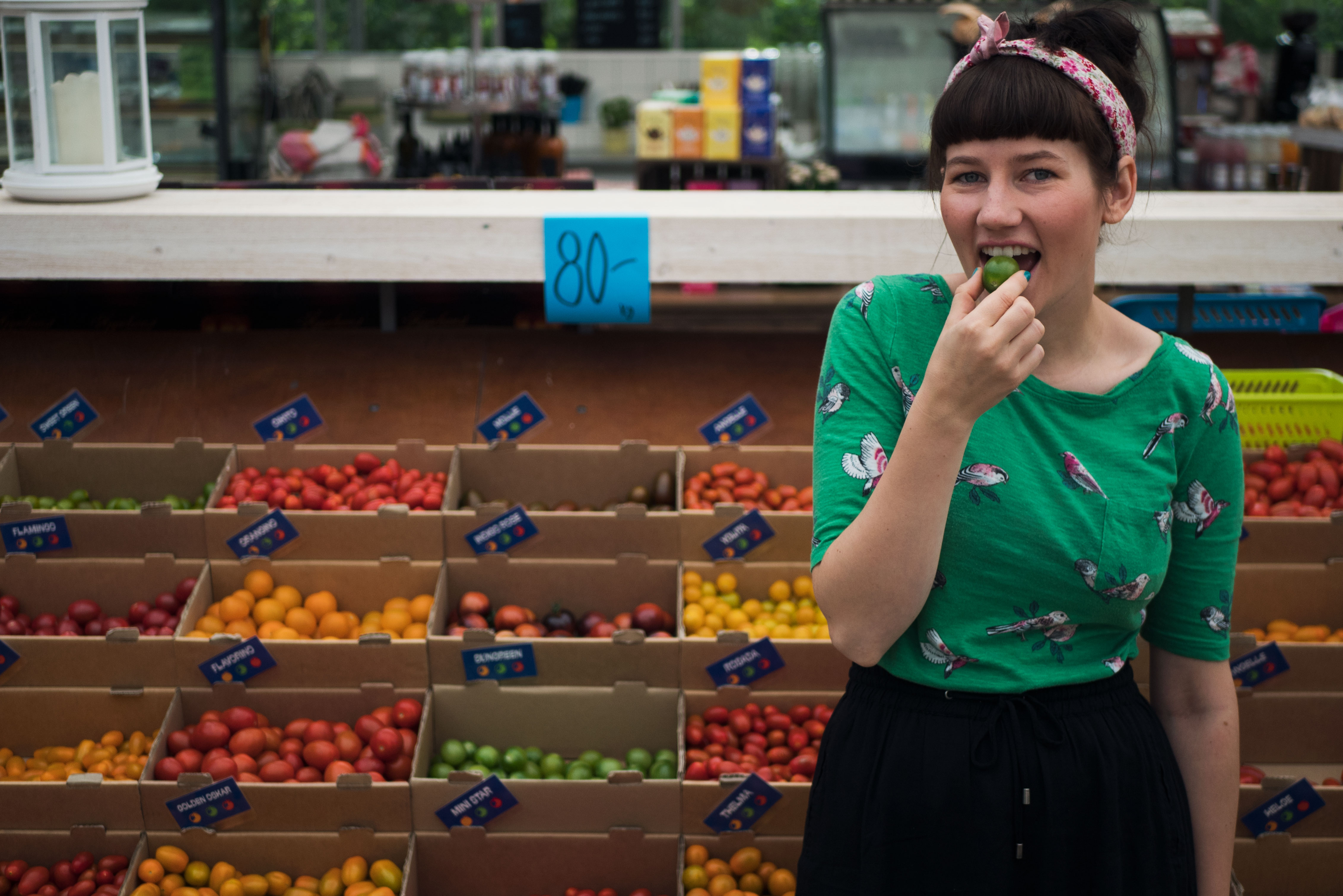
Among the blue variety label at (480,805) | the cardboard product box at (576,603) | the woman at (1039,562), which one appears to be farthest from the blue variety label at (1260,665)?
the blue variety label at (480,805)

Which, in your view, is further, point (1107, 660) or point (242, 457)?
point (242, 457)

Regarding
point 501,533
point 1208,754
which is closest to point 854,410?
point 1208,754

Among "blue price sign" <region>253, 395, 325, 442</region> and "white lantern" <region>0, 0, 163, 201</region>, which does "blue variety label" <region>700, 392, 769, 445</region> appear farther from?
"white lantern" <region>0, 0, 163, 201</region>

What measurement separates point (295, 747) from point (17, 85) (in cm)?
170

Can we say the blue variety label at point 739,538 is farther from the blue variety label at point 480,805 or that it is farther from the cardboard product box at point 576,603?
the blue variety label at point 480,805

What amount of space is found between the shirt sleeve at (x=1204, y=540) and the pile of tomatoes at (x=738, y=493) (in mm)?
1562

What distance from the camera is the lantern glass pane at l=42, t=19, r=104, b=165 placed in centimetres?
266

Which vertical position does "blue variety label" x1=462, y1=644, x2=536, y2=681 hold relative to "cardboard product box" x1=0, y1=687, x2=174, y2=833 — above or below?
above

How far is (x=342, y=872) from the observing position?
2.33 metres

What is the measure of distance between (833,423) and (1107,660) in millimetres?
393

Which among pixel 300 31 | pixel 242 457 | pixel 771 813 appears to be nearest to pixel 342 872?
pixel 771 813

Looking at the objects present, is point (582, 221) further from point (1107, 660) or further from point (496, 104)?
point (496, 104)

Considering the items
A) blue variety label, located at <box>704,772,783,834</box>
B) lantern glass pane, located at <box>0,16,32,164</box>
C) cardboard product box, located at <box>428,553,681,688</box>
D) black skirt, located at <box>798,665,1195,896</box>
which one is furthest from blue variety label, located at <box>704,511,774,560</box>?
lantern glass pane, located at <box>0,16,32,164</box>

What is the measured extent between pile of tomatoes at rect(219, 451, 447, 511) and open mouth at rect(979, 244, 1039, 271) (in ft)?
6.35
